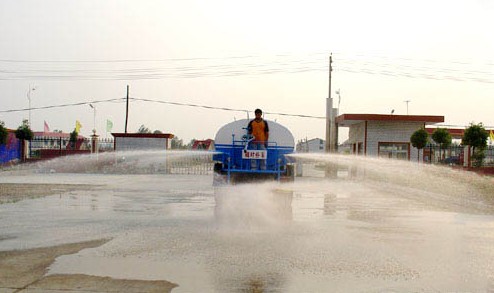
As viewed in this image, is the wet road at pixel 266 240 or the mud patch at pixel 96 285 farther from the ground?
the wet road at pixel 266 240

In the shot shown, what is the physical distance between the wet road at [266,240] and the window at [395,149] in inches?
740

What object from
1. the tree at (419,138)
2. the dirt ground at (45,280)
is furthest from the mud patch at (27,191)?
the tree at (419,138)

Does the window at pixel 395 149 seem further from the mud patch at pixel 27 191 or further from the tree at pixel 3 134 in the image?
the tree at pixel 3 134

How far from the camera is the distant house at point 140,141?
126 feet

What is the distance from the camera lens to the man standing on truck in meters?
13.4

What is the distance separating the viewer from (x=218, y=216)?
42.4 ft

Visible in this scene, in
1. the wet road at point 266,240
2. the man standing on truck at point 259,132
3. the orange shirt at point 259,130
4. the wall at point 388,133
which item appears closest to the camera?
the wet road at point 266,240

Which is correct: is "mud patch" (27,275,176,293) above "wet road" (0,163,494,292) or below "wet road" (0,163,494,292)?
below

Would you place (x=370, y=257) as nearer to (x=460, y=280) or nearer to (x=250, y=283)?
(x=460, y=280)

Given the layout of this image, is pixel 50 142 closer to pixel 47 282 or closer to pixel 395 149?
pixel 395 149

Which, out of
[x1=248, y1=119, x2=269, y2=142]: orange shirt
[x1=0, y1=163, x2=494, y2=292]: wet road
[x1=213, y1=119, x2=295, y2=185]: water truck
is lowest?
[x1=0, y1=163, x2=494, y2=292]: wet road

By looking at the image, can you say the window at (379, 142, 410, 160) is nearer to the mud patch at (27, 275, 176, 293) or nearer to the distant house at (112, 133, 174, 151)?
the distant house at (112, 133, 174, 151)

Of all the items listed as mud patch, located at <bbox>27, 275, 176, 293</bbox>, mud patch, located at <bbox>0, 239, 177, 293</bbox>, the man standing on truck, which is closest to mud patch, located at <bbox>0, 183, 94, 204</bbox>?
the man standing on truck

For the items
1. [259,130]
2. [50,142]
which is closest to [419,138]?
[259,130]
